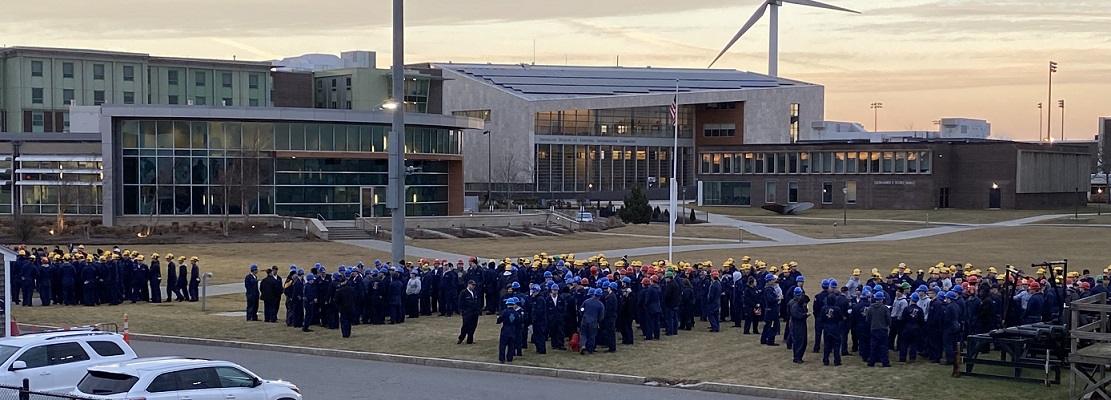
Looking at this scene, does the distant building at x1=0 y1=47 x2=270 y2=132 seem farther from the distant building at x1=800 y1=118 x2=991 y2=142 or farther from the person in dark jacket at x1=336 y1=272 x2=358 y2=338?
the person in dark jacket at x1=336 y1=272 x2=358 y2=338

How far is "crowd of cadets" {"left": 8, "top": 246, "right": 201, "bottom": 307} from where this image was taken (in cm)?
3075

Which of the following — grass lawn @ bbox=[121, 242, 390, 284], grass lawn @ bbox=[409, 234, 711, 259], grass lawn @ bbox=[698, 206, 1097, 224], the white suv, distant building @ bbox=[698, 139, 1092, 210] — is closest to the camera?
the white suv

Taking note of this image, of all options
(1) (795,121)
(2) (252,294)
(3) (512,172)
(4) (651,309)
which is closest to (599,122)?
(3) (512,172)

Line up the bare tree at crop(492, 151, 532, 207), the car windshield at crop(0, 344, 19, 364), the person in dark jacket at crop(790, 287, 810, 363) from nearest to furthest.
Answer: the car windshield at crop(0, 344, 19, 364) < the person in dark jacket at crop(790, 287, 810, 363) < the bare tree at crop(492, 151, 532, 207)

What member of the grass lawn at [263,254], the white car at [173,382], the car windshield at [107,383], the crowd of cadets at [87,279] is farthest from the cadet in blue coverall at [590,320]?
the grass lawn at [263,254]

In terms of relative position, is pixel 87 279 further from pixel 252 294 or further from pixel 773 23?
pixel 773 23

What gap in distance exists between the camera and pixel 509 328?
20531 millimetres

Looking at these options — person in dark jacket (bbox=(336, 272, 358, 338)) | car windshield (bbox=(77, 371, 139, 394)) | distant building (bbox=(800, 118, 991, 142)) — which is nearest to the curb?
person in dark jacket (bbox=(336, 272, 358, 338))

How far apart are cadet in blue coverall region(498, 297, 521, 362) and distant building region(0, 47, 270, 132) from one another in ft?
254

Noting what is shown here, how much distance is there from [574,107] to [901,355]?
91.6 m

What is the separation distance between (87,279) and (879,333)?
21113 mm

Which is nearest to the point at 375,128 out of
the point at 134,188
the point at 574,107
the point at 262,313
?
the point at 134,188

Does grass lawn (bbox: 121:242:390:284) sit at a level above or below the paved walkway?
below

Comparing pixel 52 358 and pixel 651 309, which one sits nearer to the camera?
pixel 52 358
